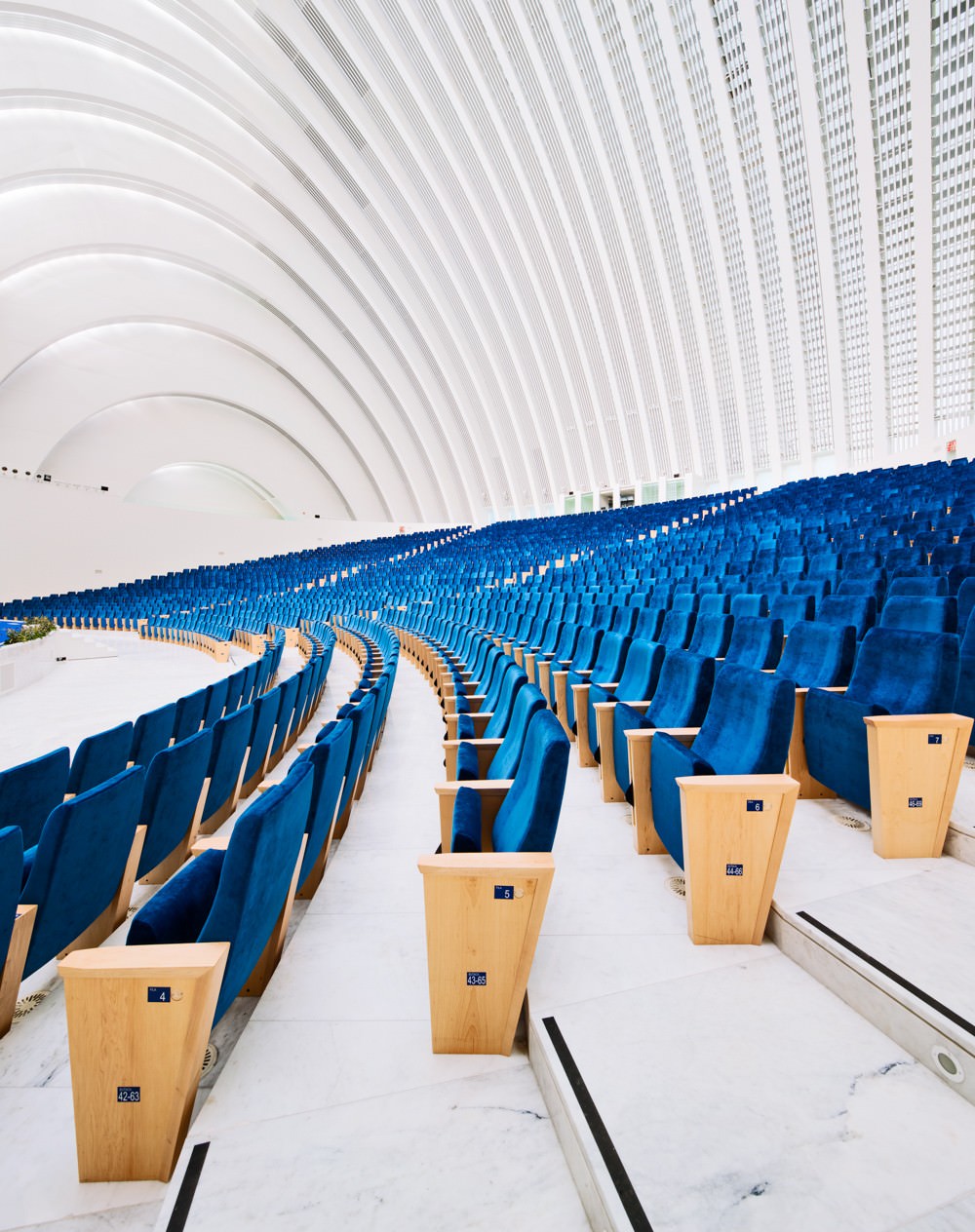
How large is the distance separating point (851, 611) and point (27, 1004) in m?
2.80

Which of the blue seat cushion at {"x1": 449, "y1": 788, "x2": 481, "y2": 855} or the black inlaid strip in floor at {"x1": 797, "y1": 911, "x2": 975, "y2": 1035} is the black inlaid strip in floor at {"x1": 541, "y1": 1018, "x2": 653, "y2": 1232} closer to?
the blue seat cushion at {"x1": 449, "y1": 788, "x2": 481, "y2": 855}

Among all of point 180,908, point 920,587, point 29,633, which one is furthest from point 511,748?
point 29,633

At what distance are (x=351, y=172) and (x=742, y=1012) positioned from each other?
16582mm

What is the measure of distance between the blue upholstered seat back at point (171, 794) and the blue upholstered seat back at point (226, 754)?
12 cm

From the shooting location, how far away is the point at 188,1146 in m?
0.88

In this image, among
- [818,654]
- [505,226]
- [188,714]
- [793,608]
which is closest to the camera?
[818,654]

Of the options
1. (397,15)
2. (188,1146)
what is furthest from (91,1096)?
(397,15)

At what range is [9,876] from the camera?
3.36 feet

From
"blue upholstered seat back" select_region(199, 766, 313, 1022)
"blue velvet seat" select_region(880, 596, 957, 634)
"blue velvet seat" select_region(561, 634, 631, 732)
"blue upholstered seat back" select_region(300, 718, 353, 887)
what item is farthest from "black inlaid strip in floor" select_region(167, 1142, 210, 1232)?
"blue velvet seat" select_region(880, 596, 957, 634)

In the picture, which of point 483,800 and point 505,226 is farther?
point 505,226

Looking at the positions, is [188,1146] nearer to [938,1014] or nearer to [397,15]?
[938,1014]

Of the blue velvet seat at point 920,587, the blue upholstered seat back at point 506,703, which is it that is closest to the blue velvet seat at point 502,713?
the blue upholstered seat back at point 506,703

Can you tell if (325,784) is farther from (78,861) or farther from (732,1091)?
(732,1091)

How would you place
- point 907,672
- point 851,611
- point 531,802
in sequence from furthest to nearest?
1. point 851,611
2. point 907,672
3. point 531,802
